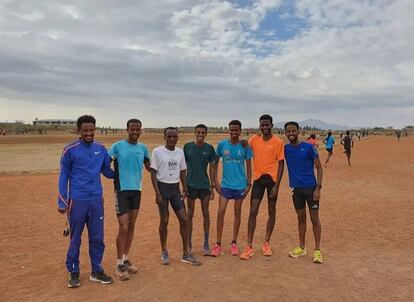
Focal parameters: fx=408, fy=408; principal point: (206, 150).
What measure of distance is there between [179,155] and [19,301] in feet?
8.70

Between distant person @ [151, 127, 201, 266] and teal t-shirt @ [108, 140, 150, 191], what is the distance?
1.11 feet

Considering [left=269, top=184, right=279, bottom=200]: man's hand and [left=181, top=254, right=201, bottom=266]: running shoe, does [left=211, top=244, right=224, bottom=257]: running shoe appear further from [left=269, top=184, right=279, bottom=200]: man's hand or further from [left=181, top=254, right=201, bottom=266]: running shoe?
[left=269, top=184, right=279, bottom=200]: man's hand

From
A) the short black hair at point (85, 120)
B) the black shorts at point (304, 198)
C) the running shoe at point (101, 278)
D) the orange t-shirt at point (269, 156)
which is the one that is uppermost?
the short black hair at point (85, 120)

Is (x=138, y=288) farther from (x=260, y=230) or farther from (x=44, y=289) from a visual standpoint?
(x=260, y=230)

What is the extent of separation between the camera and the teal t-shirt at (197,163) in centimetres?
594

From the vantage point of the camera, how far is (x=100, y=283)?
5043 mm

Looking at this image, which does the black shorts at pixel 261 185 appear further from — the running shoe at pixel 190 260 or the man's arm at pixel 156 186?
the man's arm at pixel 156 186

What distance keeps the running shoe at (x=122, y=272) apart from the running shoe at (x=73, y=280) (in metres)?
0.50

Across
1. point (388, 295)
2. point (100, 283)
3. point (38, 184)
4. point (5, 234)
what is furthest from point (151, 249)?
point (38, 184)

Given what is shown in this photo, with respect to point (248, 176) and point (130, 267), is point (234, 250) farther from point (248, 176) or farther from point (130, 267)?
point (130, 267)

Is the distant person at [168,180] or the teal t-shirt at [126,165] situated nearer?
the teal t-shirt at [126,165]

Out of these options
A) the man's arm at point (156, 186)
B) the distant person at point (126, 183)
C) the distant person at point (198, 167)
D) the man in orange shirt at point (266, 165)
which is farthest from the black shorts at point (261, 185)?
the distant person at point (126, 183)

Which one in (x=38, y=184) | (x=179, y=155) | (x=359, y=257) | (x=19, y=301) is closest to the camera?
(x=19, y=301)

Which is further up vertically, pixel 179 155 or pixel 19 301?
pixel 179 155
